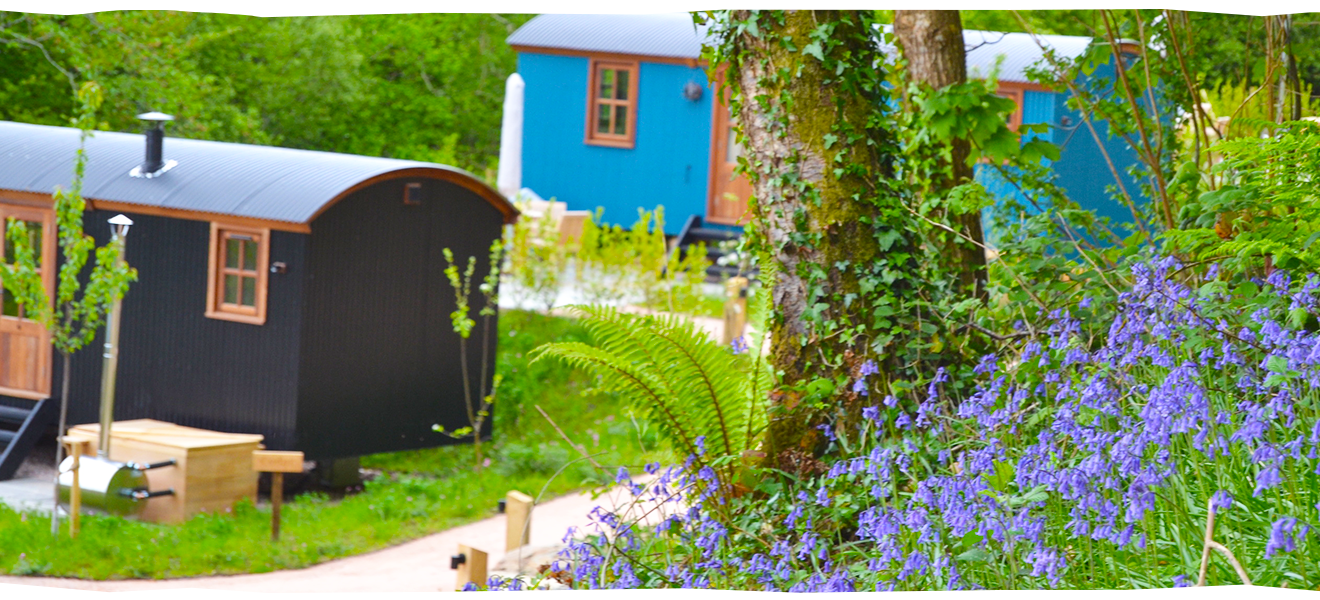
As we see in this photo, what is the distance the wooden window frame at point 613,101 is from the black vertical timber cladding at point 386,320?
4.92 m

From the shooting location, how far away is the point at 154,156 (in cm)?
598

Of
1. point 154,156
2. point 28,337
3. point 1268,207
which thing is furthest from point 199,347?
point 1268,207

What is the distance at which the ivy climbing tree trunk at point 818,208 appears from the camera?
277 cm

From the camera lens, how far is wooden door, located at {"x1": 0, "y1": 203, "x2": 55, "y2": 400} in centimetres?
530

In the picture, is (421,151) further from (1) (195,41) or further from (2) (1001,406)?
(2) (1001,406)

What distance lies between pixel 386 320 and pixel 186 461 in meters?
1.57

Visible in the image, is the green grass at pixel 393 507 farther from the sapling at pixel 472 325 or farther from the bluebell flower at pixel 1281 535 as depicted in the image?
the bluebell flower at pixel 1281 535

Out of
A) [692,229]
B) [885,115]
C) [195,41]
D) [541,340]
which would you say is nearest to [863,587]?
[885,115]

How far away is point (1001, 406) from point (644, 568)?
0.86 metres

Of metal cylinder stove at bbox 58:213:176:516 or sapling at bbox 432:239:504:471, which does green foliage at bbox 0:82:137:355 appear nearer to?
metal cylinder stove at bbox 58:213:176:516

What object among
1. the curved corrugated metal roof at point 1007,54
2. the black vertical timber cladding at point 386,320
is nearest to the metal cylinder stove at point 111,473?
the black vertical timber cladding at point 386,320

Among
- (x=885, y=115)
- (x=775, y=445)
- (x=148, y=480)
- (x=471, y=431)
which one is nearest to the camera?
(x=775, y=445)

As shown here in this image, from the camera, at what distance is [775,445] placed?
2771 millimetres

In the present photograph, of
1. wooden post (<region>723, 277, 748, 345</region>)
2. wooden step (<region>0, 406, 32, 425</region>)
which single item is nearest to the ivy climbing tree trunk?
wooden step (<region>0, 406, 32, 425</region>)
